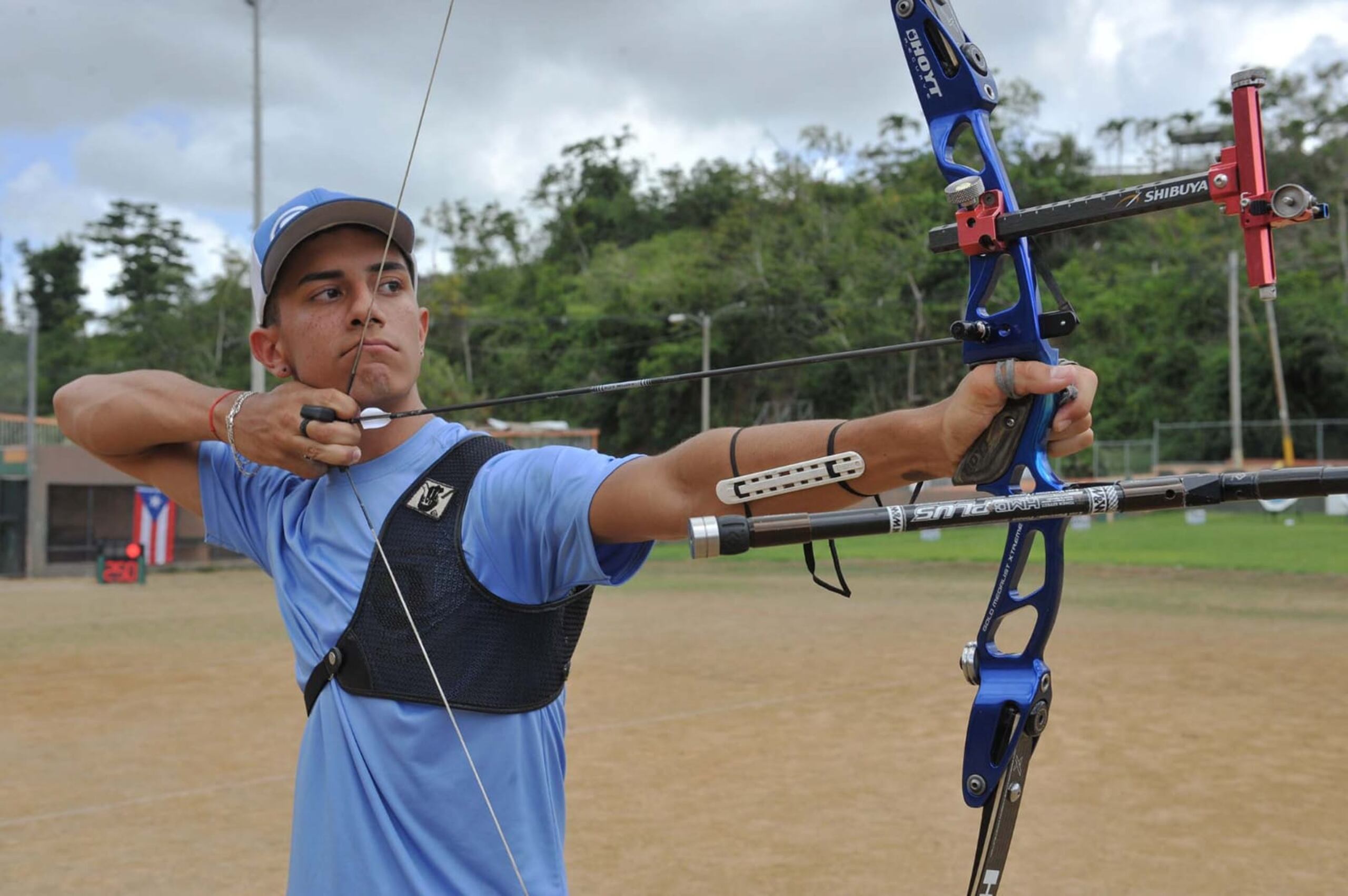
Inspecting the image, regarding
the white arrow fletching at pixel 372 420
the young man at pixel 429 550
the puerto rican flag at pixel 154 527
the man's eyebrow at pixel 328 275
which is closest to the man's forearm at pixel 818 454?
the young man at pixel 429 550

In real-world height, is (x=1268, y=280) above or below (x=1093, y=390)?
above

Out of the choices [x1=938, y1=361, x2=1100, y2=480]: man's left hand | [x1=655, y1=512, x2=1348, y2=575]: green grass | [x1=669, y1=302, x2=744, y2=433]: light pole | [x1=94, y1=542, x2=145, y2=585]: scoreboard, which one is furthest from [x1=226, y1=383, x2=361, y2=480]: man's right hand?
[x1=669, y1=302, x2=744, y2=433]: light pole

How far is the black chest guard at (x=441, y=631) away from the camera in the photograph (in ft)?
6.39

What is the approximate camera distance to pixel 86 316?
182 feet

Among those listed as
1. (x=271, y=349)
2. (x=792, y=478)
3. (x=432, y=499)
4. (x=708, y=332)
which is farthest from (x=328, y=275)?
(x=708, y=332)

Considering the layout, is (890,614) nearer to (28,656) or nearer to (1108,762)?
(1108,762)

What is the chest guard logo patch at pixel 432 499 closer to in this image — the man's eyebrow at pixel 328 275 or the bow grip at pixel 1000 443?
the man's eyebrow at pixel 328 275

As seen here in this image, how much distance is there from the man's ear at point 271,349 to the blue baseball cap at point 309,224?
0.9 inches

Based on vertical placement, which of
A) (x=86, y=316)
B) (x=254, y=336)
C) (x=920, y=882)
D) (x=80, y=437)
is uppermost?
(x=86, y=316)

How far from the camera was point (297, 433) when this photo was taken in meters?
2.11

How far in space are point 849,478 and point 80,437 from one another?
5.70 feet

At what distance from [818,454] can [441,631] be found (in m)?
0.67

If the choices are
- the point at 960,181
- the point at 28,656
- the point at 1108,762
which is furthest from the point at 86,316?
the point at 960,181

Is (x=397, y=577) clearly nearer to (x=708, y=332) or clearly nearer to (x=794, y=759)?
(x=794, y=759)
